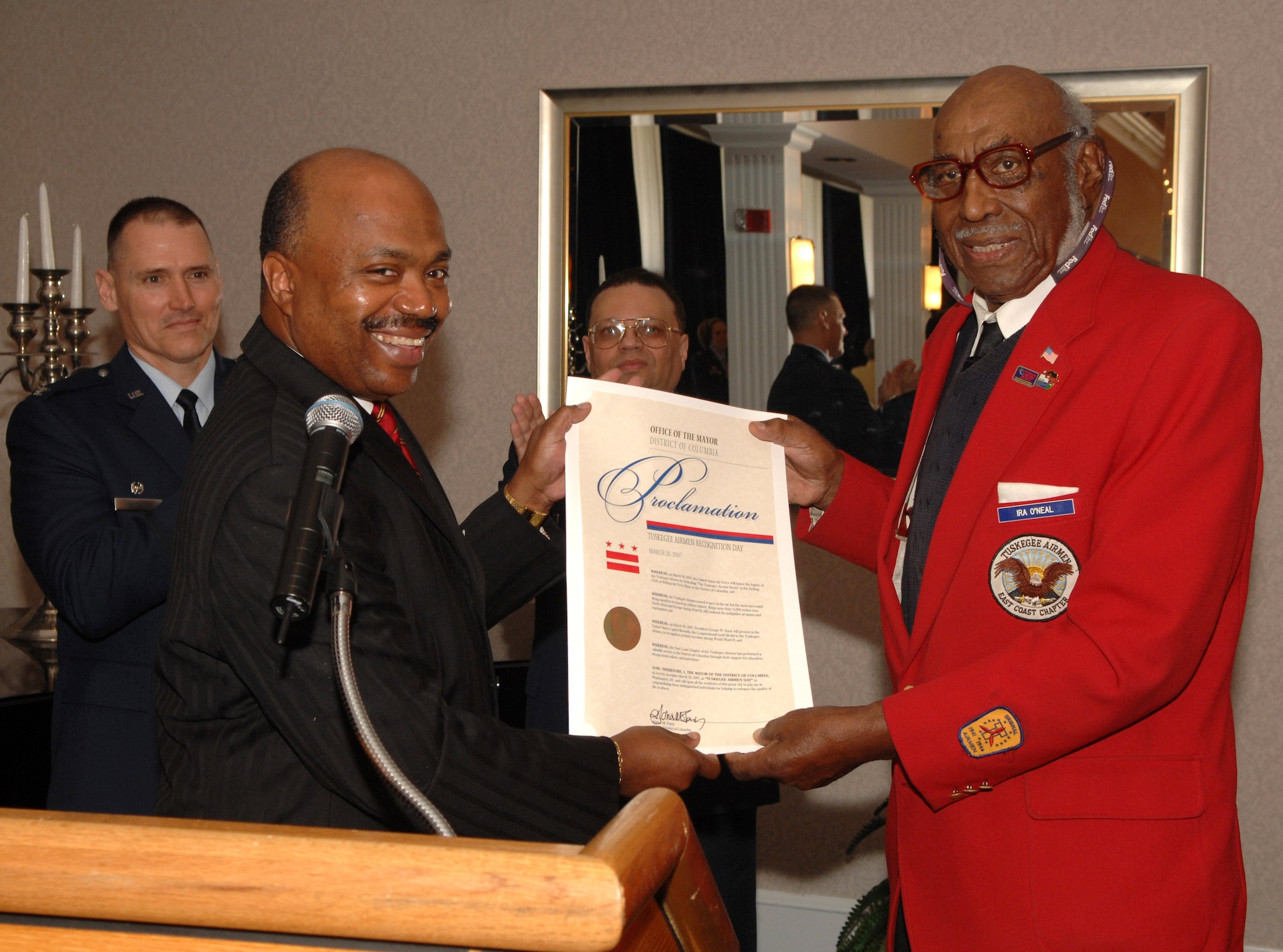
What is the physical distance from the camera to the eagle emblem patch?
1448 millimetres

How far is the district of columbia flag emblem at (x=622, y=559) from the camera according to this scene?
1678 mm

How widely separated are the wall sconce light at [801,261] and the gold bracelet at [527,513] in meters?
1.53

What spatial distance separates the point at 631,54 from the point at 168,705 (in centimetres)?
252

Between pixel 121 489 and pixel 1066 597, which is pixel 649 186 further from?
pixel 1066 597

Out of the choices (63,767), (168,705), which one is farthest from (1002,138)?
(63,767)

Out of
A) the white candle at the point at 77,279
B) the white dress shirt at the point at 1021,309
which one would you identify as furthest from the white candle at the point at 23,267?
the white dress shirt at the point at 1021,309

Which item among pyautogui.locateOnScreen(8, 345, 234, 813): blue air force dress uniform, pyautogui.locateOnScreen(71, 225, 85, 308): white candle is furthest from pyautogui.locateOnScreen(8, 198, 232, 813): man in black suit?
pyautogui.locateOnScreen(71, 225, 85, 308): white candle

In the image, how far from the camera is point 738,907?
7.38 ft

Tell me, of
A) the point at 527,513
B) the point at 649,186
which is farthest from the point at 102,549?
the point at 649,186

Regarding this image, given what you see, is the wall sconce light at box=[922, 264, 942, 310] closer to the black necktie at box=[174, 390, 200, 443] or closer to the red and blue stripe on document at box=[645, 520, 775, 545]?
the red and blue stripe on document at box=[645, 520, 775, 545]

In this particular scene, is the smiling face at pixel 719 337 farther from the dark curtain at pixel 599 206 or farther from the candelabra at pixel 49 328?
the candelabra at pixel 49 328

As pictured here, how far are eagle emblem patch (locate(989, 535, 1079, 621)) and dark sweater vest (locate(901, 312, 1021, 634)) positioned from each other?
0.42 ft

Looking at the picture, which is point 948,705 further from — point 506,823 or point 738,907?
point 738,907

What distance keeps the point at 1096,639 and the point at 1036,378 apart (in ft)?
1.17
